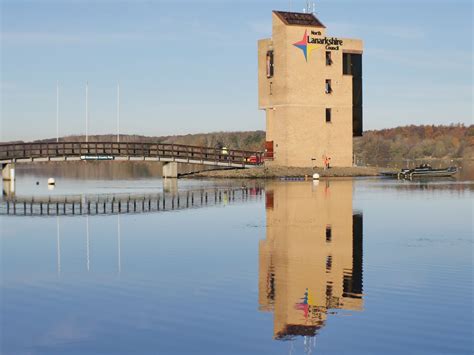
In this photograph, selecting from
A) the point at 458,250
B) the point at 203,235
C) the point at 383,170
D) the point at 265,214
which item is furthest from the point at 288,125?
the point at 458,250

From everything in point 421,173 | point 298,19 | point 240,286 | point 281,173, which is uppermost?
point 298,19

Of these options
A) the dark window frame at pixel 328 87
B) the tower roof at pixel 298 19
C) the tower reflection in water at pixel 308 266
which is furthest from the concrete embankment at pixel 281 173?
the tower reflection in water at pixel 308 266

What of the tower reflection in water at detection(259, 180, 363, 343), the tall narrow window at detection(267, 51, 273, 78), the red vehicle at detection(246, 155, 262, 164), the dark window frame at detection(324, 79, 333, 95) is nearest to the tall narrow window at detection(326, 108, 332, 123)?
the dark window frame at detection(324, 79, 333, 95)

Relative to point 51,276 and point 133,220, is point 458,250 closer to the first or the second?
point 51,276

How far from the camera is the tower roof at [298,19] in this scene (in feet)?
249

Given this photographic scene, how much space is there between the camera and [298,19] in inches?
3012

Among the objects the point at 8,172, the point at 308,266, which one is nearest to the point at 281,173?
the point at 8,172

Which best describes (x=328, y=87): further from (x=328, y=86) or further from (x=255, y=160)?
(x=255, y=160)

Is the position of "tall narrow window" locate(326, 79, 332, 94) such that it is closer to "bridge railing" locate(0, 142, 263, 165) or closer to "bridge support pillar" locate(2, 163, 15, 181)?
"bridge railing" locate(0, 142, 263, 165)

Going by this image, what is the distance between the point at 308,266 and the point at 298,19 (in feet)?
193

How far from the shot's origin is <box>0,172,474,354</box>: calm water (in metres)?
12.8

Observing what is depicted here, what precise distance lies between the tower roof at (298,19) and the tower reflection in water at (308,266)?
3998 cm

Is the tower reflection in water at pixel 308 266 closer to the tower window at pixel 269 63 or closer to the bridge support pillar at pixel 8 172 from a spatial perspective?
the bridge support pillar at pixel 8 172

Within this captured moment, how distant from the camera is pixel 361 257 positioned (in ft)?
71.0
